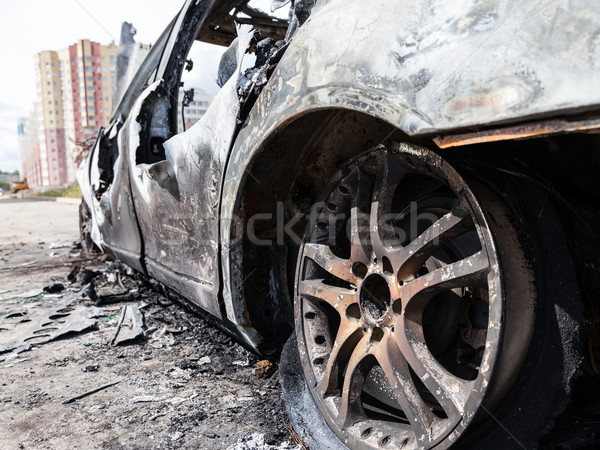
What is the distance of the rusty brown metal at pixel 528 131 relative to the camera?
820mm

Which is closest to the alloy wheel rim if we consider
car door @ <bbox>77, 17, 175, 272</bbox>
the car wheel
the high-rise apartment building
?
the car wheel

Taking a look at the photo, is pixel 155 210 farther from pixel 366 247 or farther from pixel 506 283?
pixel 506 283

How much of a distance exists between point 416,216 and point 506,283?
59 centimetres

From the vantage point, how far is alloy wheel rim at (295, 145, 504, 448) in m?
1.25

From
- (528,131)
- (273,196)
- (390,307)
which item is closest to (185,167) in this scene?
(273,196)

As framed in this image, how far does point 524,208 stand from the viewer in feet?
3.90

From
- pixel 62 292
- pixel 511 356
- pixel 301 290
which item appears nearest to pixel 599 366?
pixel 511 356

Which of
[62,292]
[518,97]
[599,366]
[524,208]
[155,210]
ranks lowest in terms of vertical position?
[62,292]

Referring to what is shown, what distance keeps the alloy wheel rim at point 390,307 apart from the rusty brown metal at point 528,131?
23 cm

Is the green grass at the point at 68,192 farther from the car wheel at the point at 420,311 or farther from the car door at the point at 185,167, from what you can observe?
the car wheel at the point at 420,311

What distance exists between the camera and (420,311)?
1433mm

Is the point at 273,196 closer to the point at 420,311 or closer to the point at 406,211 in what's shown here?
the point at 406,211

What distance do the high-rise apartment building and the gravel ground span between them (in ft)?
199

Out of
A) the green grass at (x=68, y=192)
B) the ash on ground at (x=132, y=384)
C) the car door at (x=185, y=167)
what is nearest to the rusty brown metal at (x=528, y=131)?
the car door at (x=185, y=167)
